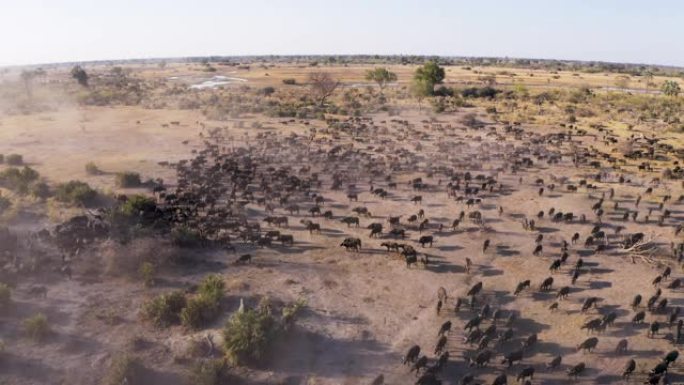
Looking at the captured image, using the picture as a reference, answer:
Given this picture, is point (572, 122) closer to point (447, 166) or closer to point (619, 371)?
point (447, 166)

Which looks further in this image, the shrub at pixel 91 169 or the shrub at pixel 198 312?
the shrub at pixel 91 169

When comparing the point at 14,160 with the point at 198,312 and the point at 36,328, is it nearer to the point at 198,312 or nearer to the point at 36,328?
the point at 36,328

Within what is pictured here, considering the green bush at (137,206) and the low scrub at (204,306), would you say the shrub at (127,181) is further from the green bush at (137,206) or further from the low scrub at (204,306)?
the low scrub at (204,306)

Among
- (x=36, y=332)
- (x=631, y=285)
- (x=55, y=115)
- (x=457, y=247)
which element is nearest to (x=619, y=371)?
(x=631, y=285)

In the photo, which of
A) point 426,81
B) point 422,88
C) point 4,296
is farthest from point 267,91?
point 4,296

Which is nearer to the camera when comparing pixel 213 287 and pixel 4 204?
pixel 213 287

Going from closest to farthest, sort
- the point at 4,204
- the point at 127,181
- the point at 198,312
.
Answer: the point at 198,312 < the point at 4,204 < the point at 127,181

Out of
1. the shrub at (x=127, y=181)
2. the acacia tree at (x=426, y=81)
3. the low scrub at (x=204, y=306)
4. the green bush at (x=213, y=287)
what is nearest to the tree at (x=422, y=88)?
the acacia tree at (x=426, y=81)
